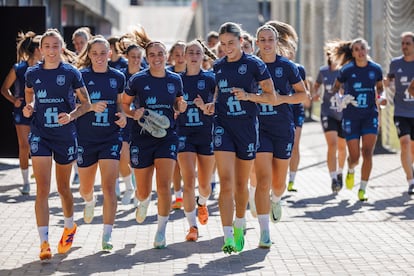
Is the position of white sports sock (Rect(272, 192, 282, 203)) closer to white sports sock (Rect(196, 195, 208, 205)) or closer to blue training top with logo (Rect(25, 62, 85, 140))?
white sports sock (Rect(196, 195, 208, 205))

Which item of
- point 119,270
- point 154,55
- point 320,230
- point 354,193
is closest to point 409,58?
point 354,193

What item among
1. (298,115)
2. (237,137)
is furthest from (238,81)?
(298,115)

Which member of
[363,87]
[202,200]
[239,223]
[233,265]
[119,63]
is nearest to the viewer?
[233,265]

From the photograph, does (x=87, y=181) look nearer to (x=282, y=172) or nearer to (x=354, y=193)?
(x=282, y=172)

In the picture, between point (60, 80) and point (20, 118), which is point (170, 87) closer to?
point (60, 80)

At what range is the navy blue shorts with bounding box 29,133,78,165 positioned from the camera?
32.1ft

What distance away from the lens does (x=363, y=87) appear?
1430cm

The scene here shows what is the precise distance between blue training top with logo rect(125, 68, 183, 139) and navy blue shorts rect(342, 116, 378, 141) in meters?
4.52

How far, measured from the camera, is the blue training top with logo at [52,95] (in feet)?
32.2

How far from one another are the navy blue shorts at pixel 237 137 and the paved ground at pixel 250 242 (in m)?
0.92

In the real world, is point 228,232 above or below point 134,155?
below

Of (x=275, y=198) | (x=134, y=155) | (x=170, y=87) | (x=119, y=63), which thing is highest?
(x=119, y=63)

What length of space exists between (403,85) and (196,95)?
455cm

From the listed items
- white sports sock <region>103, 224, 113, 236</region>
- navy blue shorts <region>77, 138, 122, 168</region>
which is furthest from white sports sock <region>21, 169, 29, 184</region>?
white sports sock <region>103, 224, 113, 236</region>
